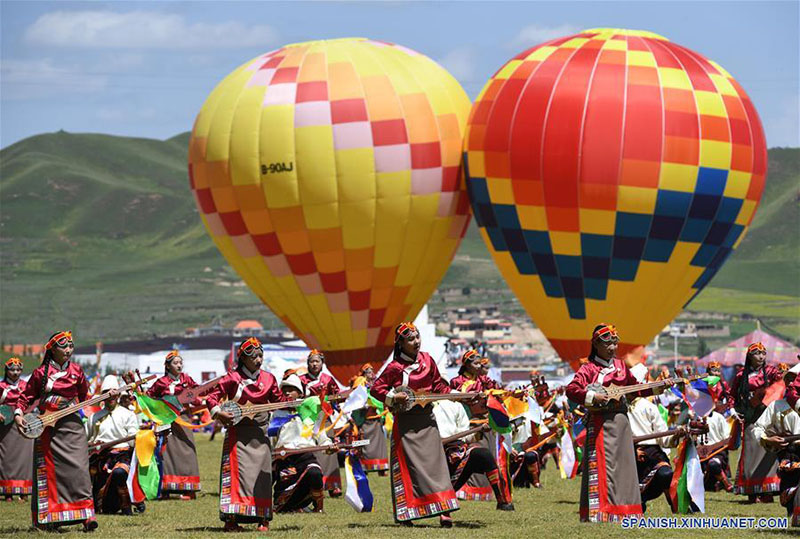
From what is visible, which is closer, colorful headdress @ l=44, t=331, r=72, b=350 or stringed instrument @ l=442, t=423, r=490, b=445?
colorful headdress @ l=44, t=331, r=72, b=350

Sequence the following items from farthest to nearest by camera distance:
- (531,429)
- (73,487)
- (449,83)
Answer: (449,83) < (531,429) < (73,487)

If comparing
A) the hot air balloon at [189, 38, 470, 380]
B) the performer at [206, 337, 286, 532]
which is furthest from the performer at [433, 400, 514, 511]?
the hot air balloon at [189, 38, 470, 380]

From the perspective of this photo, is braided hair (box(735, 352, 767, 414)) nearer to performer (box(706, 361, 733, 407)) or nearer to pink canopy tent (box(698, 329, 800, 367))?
performer (box(706, 361, 733, 407))

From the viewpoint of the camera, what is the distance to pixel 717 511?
21.8 m

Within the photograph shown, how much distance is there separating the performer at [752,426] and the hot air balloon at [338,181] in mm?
19492

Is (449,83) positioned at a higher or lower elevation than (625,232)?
higher

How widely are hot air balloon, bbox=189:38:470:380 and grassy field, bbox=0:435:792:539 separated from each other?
50.5ft

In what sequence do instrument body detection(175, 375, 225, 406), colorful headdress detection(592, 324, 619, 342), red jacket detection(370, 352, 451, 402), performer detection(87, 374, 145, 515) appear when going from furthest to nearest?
performer detection(87, 374, 145, 515), instrument body detection(175, 375, 225, 406), red jacket detection(370, 352, 451, 402), colorful headdress detection(592, 324, 619, 342)

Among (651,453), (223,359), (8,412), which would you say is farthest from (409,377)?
(223,359)

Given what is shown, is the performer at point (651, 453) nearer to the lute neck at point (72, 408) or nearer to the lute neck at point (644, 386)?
the lute neck at point (644, 386)

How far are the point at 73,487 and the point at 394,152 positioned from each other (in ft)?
77.1

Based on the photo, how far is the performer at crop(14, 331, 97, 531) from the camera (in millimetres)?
18344

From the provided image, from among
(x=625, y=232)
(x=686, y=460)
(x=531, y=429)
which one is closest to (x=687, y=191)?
(x=625, y=232)

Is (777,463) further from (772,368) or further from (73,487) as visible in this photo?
(73,487)
